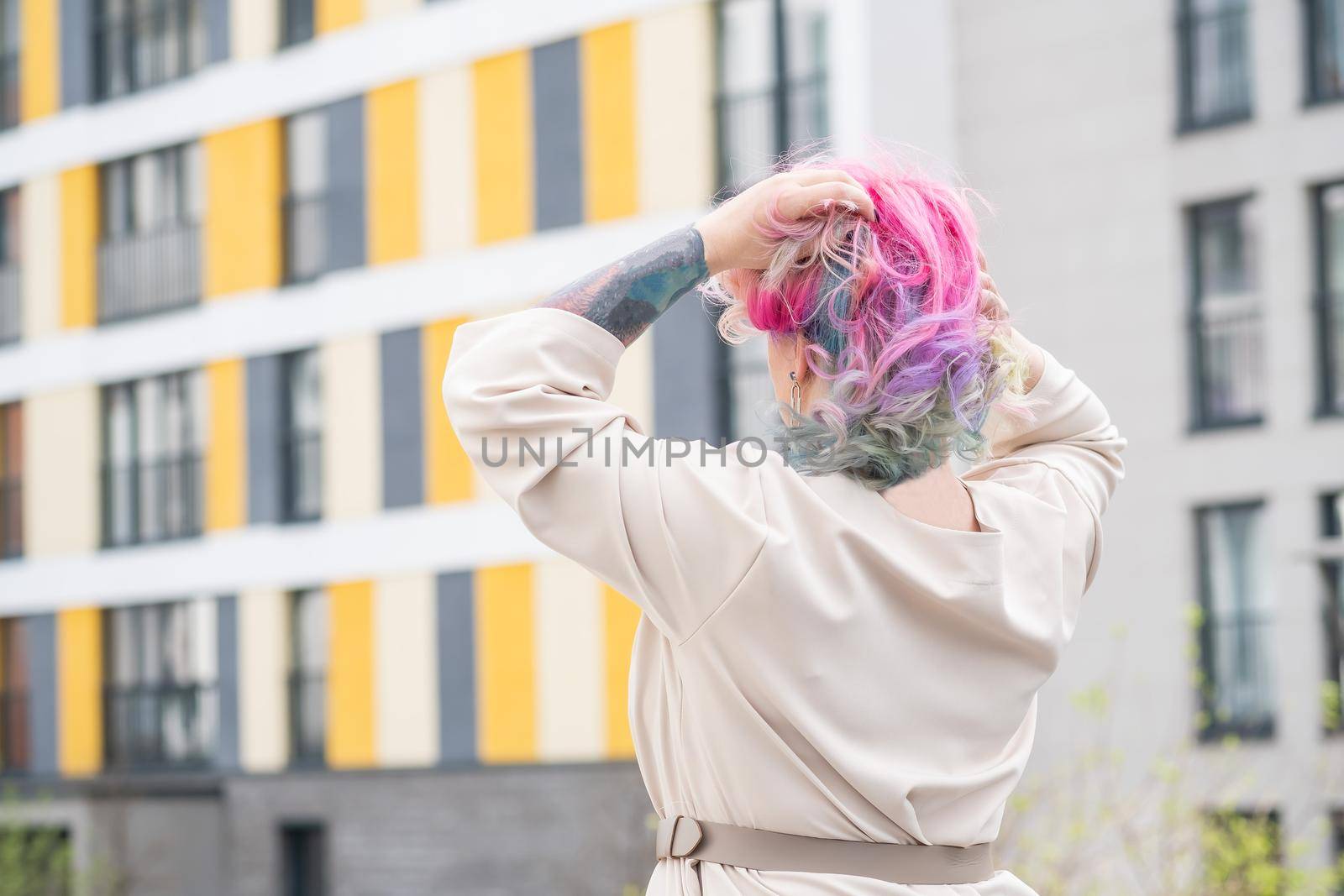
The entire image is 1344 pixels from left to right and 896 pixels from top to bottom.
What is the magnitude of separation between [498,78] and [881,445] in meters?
17.7

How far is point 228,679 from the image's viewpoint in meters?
20.8

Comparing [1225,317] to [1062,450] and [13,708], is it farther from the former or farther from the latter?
[13,708]

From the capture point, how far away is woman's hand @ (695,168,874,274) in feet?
5.40

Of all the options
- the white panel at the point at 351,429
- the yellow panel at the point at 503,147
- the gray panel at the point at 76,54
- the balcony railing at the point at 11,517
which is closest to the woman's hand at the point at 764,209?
the yellow panel at the point at 503,147

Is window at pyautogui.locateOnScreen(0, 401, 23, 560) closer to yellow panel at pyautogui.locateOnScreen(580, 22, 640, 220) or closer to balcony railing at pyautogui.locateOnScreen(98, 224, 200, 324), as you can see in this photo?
balcony railing at pyautogui.locateOnScreen(98, 224, 200, 324)

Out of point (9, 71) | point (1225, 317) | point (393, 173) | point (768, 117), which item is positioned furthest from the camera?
point (9, 71)

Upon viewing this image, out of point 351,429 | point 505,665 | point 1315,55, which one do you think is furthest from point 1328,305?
point 351,429

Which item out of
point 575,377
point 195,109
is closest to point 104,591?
point 195,109

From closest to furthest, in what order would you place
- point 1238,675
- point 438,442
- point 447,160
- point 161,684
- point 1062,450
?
point 1062,450, point 1238,675, point 438,442, point 447,160, point 161,684

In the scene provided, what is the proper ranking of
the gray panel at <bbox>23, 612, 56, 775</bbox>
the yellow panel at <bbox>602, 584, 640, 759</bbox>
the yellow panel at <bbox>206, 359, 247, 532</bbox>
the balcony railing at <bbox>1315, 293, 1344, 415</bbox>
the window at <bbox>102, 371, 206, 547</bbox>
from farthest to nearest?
the gray panel at <bbox>23, 612, 56, 775</bbox>
the window at <bbox>102, 371, 206, 547</bbox>
the yellow panel at <bbox>206, 359, 247, 532</bbox>
the yellow panel at <bbox>602, 584, 640, 759</bbox>
the balcony railing at <bbox>1315, 293, 1344, 415</bbox>

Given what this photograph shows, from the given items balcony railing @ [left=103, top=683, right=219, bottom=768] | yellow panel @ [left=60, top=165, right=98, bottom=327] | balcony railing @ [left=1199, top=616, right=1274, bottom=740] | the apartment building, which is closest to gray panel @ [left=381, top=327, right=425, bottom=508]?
the apartment building

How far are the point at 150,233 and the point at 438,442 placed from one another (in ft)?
18.5

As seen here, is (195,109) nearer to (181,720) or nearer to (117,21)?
(117,21)

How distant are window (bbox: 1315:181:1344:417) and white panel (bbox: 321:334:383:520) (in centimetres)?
978
